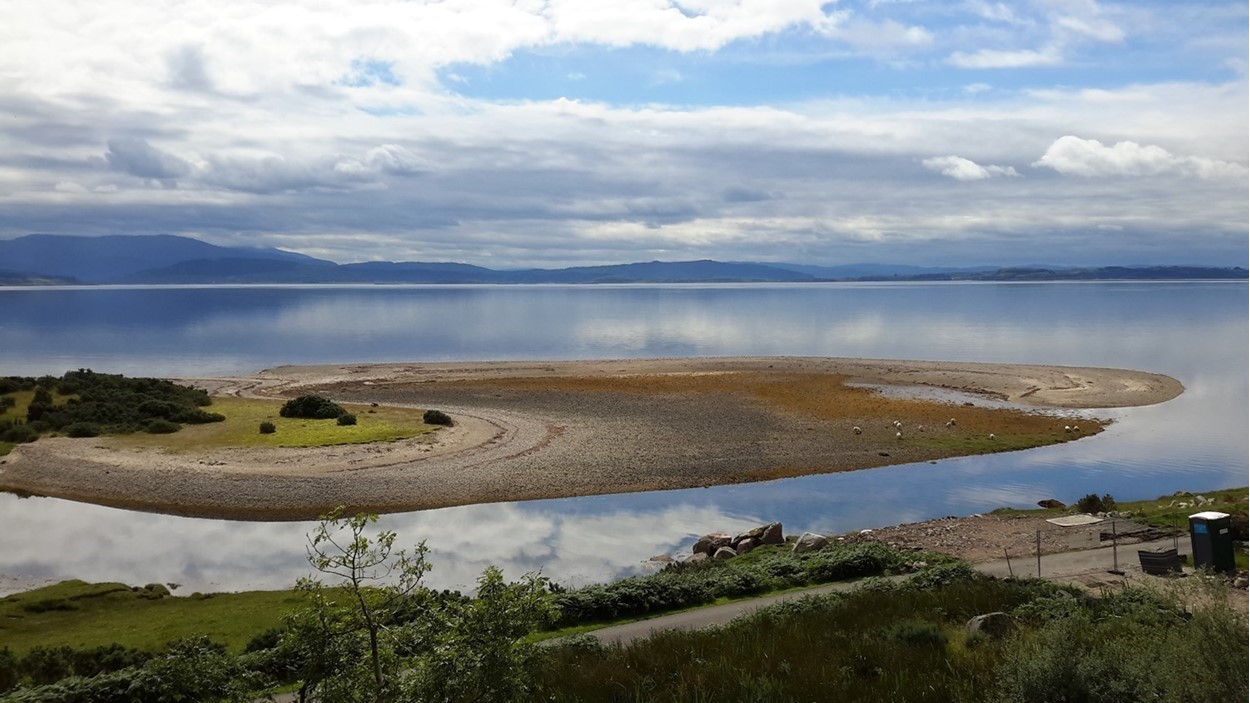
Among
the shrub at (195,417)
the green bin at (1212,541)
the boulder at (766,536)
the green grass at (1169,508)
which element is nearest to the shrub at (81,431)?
the shrub at (195,417)

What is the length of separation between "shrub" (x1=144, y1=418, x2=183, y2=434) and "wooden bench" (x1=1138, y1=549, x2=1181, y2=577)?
4008 centimetres

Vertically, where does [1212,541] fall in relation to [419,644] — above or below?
below

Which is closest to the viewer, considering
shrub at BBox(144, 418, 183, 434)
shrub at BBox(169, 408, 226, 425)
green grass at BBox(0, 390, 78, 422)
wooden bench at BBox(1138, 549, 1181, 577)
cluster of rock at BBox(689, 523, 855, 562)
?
wooden bench at BBox(1138, 549, 1181, 577)

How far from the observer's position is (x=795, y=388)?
59.7 metres

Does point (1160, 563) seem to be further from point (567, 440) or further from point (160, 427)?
point (160, 427)

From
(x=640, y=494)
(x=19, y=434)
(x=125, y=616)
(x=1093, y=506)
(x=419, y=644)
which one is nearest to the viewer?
(x=419, y=644)

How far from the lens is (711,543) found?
25.2 meters

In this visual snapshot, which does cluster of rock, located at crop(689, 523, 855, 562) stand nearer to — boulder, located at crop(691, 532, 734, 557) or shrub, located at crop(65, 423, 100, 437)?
boulder, located at crop(691, 532, 734, 557)

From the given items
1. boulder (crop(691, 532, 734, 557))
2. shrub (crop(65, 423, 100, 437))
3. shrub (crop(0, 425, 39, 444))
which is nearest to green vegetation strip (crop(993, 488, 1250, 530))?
boulder (crop(691, 532, 734, 557))

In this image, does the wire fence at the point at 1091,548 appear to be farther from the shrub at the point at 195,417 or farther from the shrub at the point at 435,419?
the shrub at the point at 195,417

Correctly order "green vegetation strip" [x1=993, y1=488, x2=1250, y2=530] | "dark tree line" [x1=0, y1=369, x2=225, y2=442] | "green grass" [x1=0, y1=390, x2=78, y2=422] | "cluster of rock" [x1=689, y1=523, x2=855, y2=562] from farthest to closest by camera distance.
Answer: "green grass" [x1=0, y1=390, x2=78, y2=422] < "dark tree line" [x1=0, y1=369, x2=225, y2=442] < "cluster of rock" [x1=689, y1=523, x2=855, y2=562] < "green vegetation strip" [x1=993, y1=488, x2=1250, y2=530]

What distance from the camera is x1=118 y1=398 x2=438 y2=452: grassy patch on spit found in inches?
1570

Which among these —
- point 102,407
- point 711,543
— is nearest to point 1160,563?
point 711,543

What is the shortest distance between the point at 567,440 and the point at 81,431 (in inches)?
885
